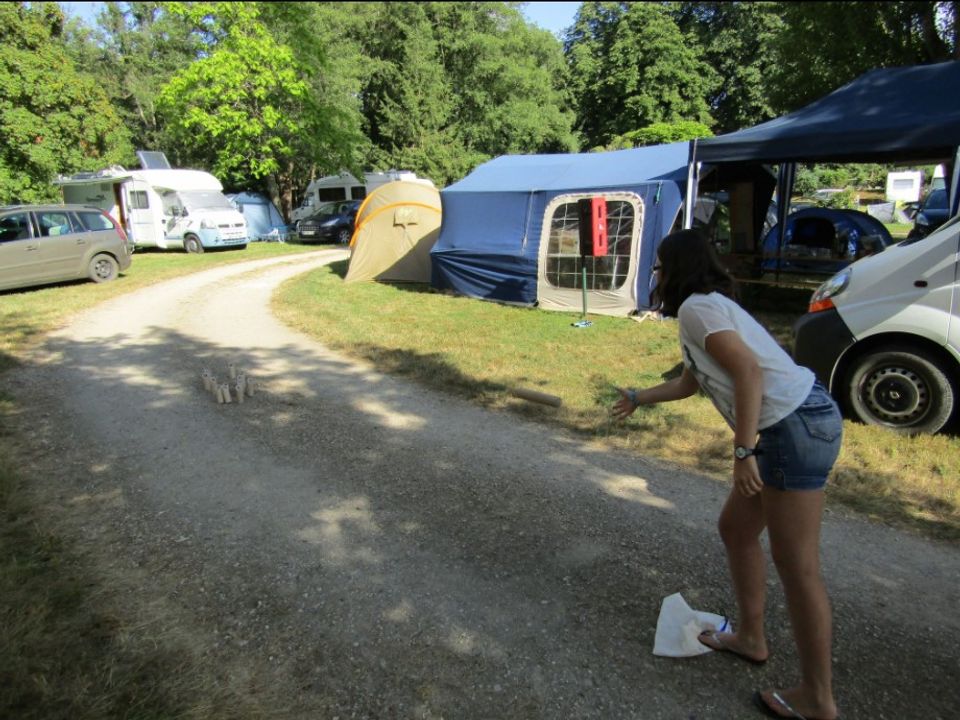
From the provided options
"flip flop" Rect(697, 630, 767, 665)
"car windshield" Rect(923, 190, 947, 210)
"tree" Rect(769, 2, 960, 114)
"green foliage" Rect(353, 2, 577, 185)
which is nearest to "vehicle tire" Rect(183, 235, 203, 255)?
"green foliage" Rect(353, 2, 577, 185)

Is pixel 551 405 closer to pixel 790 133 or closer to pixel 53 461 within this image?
pixel 53 461

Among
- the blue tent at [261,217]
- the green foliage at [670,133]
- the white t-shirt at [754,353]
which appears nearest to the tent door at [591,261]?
the white t-shirt at [754,353]

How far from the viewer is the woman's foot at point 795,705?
2205mm

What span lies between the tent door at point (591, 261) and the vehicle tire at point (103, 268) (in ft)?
33.7

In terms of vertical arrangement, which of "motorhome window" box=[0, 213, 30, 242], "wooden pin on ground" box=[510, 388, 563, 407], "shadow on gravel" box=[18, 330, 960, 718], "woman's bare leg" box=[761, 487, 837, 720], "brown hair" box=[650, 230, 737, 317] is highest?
"motorhome window" box=[0, 213, 30, 242]

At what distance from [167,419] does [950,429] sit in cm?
670

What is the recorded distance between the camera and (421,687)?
98.7 inches

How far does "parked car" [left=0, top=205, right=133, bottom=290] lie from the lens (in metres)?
12.6

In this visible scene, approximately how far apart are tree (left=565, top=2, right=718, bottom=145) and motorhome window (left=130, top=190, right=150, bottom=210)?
2418cm

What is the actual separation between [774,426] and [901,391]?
370cm

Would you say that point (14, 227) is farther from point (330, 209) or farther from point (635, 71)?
point (635, 71)

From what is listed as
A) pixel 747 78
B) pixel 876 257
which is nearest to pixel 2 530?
pixel 876 257

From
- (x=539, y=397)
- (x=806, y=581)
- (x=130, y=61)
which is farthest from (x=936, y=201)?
(x=130, y=61)

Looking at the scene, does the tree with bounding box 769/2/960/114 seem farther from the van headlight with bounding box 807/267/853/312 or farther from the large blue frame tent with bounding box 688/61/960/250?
the van headlight with bounding box 807/267/853/312
